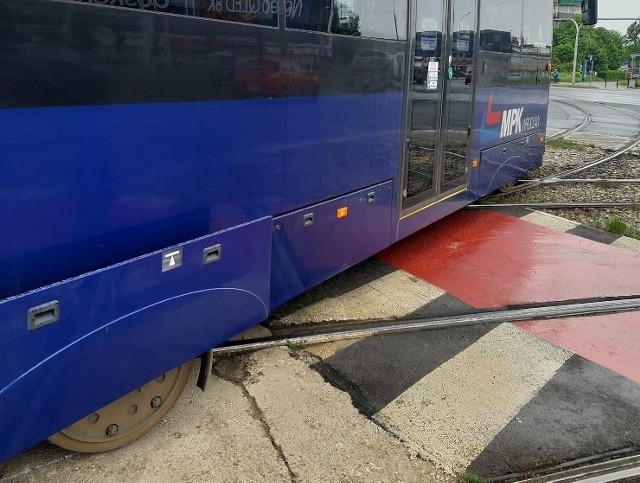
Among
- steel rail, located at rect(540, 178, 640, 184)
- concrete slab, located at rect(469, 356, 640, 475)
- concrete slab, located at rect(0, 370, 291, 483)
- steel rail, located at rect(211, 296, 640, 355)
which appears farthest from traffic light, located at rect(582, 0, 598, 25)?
concrete slab, located at rect(0, 370, 291, 483)

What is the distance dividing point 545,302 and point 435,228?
2.13 meters

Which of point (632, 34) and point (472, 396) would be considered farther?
point (632, 34)

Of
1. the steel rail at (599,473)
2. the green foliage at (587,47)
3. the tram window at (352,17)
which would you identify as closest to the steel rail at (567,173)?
the tram window at (352,17)

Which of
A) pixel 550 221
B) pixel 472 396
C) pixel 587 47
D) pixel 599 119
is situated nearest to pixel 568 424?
pixel 472 396

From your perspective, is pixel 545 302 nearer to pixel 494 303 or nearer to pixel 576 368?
pixel 494 303

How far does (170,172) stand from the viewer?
2742 mm

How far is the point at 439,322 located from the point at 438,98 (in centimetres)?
204

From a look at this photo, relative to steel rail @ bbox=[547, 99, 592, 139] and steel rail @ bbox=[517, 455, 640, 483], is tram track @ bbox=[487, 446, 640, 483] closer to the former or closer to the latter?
steel rail @ bbox=[517, 455, 640, 483]

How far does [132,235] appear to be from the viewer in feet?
8.61

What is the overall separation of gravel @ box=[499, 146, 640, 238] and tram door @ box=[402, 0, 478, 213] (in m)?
2.25

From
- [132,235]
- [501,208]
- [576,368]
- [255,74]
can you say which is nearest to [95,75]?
[132,235]

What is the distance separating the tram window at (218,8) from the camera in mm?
2498

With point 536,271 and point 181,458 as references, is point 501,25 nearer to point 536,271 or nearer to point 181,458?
point 536,271

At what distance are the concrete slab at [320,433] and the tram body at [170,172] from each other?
46cm
